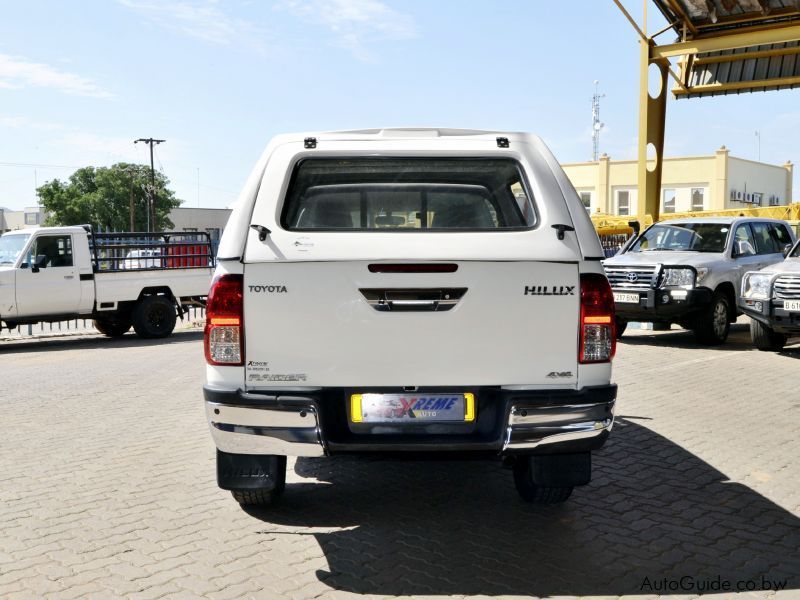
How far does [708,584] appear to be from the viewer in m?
3.83

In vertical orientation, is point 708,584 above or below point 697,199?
below

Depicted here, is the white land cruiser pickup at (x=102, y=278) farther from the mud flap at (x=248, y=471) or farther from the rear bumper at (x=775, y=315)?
the mud flap at (x=248, y=471)

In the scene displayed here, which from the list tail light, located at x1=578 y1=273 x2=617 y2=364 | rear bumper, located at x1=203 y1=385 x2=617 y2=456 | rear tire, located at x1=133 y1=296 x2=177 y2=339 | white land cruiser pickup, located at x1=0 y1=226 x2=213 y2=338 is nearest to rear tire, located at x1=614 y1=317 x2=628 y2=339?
white land cruiser pickup, located at x1=0 y1=226 x2=213 y2=338

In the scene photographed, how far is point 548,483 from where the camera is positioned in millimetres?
4375

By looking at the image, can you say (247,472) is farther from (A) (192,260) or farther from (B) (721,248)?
(A) (192,260)

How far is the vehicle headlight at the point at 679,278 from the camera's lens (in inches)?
508

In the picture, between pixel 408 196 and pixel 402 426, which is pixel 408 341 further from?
pixel 408 196

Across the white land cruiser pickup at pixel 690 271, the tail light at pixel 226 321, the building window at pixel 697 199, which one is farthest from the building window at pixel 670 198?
the tail light at pixel 226 321

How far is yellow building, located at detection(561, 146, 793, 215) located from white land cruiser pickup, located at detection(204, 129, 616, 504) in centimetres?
5954

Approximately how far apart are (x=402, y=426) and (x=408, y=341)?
39 centimetres

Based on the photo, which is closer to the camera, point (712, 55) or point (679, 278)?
point (679, 278)

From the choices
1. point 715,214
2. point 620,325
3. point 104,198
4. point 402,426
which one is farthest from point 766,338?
point 104,198

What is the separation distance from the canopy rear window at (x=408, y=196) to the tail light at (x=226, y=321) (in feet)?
3.30

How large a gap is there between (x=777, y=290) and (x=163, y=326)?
34.9 ft
